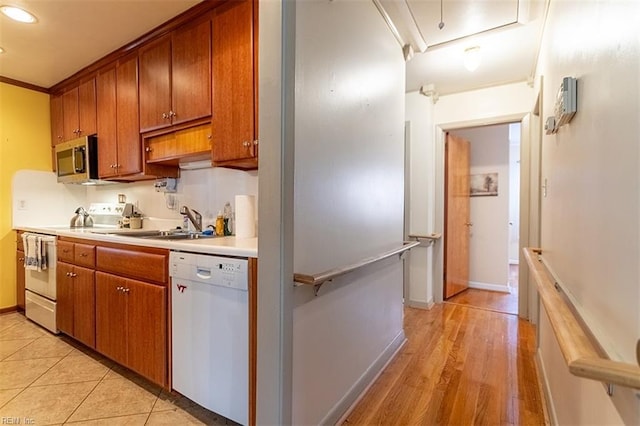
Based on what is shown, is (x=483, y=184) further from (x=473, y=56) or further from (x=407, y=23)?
(x=407, y=23)

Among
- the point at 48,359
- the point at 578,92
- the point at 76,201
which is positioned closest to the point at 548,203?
the point at 578,92

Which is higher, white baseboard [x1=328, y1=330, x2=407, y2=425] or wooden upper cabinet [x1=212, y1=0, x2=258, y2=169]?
wooden upper cabinet [x1=212, y1=0, x2=258, y2=169]

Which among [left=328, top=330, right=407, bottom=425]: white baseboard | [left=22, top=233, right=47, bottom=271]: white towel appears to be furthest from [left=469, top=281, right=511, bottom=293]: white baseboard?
[left=22, top=233, right=47, bottom=271]: white towel

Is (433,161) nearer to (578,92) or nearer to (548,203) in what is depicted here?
(548,203)

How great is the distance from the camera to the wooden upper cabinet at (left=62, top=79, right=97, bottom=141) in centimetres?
288

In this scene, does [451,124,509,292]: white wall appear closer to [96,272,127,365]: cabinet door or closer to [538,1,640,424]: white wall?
[538,1,640,424]: white wall

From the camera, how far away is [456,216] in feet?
12.4

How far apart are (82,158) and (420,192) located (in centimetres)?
347

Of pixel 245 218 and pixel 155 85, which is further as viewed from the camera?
pixel 155 85

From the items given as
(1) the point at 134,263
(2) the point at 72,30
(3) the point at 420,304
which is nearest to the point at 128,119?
(2) the point at 72,30

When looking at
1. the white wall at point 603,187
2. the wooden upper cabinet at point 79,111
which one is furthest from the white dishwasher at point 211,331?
the wooden upper cabinet at point 79,111

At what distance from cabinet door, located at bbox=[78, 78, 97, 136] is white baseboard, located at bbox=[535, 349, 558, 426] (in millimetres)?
3978

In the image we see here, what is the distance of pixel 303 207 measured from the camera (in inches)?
49.9

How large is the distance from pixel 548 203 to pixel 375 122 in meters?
1.18
